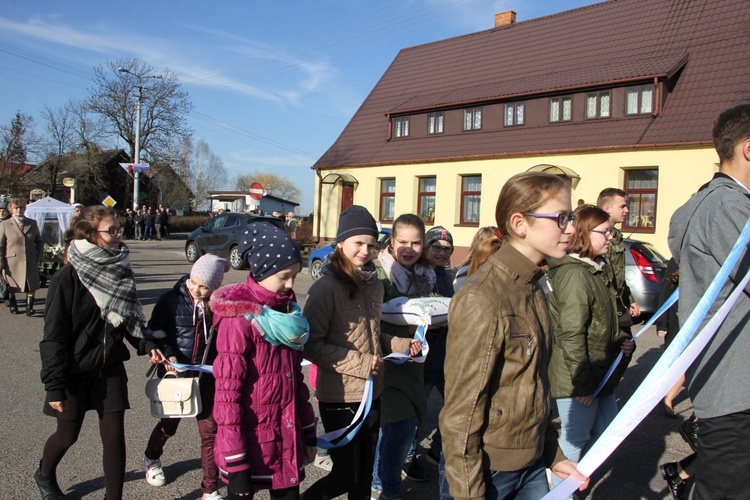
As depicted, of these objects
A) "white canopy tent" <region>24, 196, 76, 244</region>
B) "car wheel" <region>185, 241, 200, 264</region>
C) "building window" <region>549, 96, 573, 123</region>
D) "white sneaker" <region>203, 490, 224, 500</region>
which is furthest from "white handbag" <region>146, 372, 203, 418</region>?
"building window" <region>549, 96, 573, 123</region>

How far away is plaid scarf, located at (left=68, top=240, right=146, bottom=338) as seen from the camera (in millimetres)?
3691

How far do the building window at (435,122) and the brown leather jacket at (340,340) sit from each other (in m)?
22.2

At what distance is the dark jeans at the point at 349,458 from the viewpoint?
327 centimetres

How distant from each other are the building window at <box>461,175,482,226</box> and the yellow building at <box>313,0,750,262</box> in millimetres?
54

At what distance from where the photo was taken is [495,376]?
2.27m

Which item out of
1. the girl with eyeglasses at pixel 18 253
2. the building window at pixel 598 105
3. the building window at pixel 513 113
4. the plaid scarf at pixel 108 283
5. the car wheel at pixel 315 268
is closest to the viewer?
the plaid scarf at pixel 108 283

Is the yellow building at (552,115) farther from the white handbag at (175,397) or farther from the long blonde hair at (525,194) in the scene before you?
the white handbag at (175,397)

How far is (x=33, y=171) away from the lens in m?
43.1

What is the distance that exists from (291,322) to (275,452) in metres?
0.63

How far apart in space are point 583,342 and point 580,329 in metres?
0.09

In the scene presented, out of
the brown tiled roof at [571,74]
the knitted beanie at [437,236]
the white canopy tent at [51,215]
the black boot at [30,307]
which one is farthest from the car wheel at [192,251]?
the knitted beanie at [437,236]

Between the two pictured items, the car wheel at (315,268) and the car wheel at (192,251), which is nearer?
the car wheel at (315,268)

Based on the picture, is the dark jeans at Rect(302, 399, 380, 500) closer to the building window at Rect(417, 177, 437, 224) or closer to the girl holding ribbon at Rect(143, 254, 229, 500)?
the girl holding ribbon at Rect(143, 254, 229, 500)

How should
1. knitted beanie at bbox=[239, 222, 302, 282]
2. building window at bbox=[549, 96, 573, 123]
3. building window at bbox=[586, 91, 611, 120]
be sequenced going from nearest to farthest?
knitted beanie at bbox=[239, 222, 302, 282] < building window at bbox=[586, 91, 611, 120] < building window at bbox=[549, 96, 573, 123]
